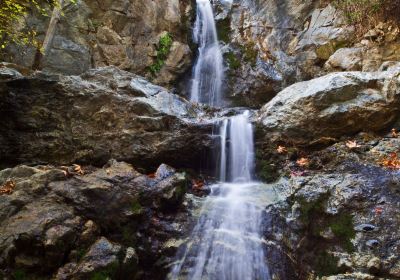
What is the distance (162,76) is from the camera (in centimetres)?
1288

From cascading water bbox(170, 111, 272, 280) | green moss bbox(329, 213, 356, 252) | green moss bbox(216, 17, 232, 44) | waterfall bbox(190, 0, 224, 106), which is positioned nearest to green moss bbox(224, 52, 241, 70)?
waterfall bbox(190, 0, 224, 106)

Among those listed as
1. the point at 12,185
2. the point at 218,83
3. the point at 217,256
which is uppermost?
the point at 218,83

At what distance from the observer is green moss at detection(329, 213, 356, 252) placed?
521 cm

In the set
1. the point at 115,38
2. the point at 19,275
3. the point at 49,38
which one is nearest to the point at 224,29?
the point at 115,38

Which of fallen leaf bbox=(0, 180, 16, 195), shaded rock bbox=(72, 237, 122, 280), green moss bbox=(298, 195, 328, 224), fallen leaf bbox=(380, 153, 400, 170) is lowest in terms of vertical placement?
shaded rock bbox=(72, 237, 122, 280)

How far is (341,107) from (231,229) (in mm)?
3724

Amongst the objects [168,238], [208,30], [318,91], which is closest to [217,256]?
[168,238]

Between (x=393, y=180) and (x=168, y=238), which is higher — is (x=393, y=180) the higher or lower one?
the higher one

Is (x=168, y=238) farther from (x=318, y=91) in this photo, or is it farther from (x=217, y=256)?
(x=318, y=91)

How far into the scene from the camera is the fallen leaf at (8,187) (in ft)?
17.4

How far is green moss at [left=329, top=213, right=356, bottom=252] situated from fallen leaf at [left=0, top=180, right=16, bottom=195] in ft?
16.8

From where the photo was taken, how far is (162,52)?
43.2 feet

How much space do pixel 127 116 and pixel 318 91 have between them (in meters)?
4.31

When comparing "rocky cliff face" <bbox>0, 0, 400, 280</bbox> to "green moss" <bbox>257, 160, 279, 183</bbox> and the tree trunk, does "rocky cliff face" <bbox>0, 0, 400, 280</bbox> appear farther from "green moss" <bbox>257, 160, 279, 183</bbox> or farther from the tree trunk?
the tree trunk
